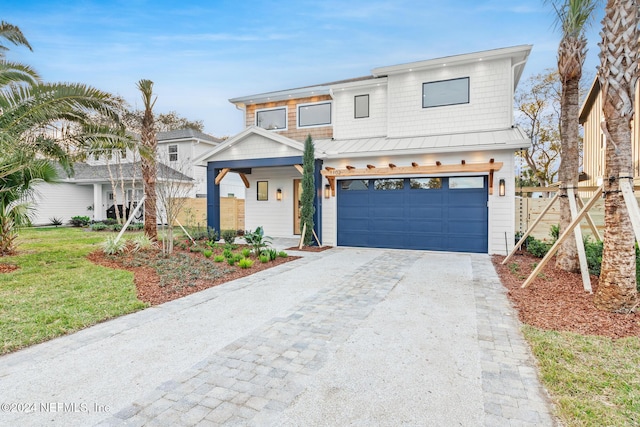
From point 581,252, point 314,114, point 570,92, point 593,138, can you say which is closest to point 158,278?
point 581,252

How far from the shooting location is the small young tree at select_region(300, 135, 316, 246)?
11039 millimetres

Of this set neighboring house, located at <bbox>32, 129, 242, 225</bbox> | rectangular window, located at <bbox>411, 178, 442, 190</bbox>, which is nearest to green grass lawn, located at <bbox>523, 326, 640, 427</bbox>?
rectangular window, located at <bbox>411, 178, 442, 190</bbox>

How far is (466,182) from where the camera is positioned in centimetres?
1019

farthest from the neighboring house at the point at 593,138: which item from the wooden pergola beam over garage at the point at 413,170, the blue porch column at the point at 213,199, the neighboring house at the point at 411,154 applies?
the blue porch column at the point at 213,199

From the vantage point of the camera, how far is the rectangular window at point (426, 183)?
10438 mm

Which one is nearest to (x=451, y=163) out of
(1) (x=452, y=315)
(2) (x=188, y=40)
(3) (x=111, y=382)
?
(1) (x=452, y=315)

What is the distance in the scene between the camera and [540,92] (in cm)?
1889

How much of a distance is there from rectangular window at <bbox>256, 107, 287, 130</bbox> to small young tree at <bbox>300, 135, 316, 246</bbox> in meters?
3.83

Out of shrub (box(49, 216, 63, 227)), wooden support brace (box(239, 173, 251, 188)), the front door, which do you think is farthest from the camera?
shrub (box(49, 216, 63, 227))

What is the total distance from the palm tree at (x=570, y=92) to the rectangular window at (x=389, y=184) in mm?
4485

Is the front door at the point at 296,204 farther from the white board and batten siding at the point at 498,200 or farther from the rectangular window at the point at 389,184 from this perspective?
the white board and batten siding at the point at 498,200

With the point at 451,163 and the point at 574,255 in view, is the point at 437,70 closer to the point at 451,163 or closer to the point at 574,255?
the point at 451,163

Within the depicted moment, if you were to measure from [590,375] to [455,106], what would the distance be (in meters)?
10.1

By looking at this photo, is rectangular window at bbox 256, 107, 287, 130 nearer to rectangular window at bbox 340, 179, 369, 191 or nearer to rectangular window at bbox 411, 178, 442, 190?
rectangular window at bbox 340, 179, 369, 191
